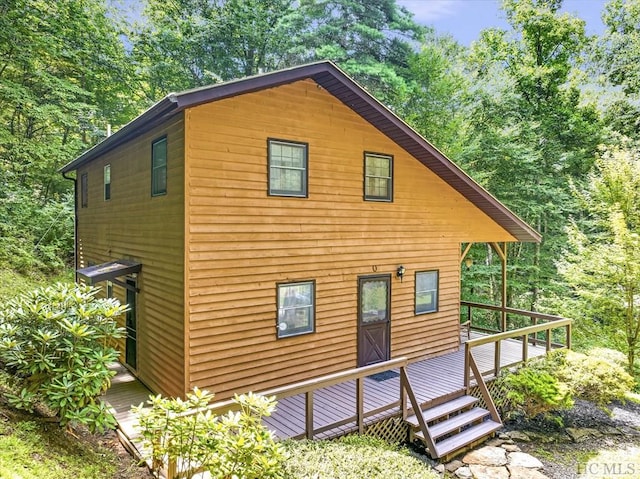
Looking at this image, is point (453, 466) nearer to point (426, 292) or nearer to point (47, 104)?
point (426, 292)

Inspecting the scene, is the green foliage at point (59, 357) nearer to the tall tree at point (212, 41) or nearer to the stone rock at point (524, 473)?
the stone rock at point (524, 473)

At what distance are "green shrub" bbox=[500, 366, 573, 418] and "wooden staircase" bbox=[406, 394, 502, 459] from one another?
2.89ft

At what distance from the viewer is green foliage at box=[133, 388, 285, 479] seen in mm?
3559

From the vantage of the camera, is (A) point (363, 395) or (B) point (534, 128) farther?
(B) point (534, 128)

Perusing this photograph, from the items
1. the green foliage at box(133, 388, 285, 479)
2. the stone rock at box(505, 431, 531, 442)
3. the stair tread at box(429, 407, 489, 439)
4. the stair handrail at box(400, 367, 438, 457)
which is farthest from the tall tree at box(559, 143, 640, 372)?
the green foliage at box(133, 388, 285, 479)

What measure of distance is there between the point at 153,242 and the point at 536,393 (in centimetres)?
780

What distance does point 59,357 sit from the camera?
4809 millimetres

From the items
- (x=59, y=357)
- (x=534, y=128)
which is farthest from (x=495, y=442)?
(x=534, y=128)

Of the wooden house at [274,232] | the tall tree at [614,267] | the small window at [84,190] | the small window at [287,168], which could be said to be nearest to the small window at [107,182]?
the wooden house at [274,232]

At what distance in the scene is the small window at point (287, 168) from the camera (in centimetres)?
692

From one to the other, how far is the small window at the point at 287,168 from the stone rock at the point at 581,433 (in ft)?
23.2

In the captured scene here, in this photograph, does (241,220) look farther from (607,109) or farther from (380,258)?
(607,109)

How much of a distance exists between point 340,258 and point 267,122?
2.93 meters

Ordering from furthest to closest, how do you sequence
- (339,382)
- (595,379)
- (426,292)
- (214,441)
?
1. (426,292)
2. (595,379)
3. (339,382)
4. (214,441)
